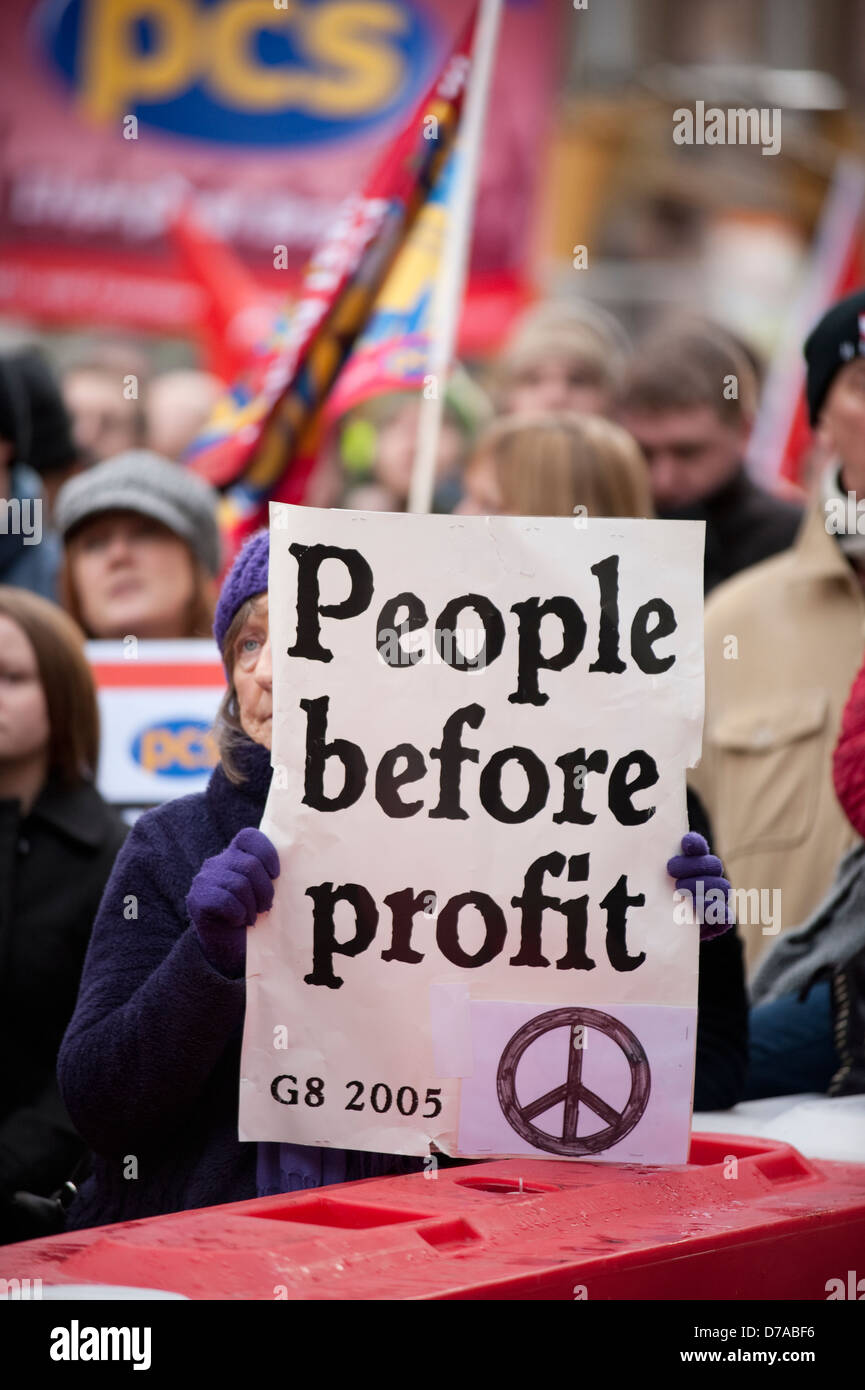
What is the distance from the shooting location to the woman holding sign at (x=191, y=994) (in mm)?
2547

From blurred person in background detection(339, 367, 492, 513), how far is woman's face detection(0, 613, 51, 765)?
3.00 m

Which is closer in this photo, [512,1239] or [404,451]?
[512,1239]

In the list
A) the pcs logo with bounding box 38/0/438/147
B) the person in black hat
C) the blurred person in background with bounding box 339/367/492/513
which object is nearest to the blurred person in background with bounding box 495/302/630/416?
the blurred person in background with bounding box 339/367/492/513

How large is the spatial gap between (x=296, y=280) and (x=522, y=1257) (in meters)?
11.4

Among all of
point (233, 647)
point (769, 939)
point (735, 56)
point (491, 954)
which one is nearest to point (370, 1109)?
point (491, 954)

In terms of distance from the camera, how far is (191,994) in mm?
2549

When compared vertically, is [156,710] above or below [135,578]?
below

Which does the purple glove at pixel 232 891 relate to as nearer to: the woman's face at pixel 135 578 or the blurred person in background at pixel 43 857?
the blurred person in background at pixel 43 857

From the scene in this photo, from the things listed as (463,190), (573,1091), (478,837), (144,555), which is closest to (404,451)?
(463,190)

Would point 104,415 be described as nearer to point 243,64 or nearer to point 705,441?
point 705,441

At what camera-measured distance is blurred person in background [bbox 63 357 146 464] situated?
7402mm

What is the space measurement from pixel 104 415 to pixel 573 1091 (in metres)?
5.36

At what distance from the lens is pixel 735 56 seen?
3194 cm
